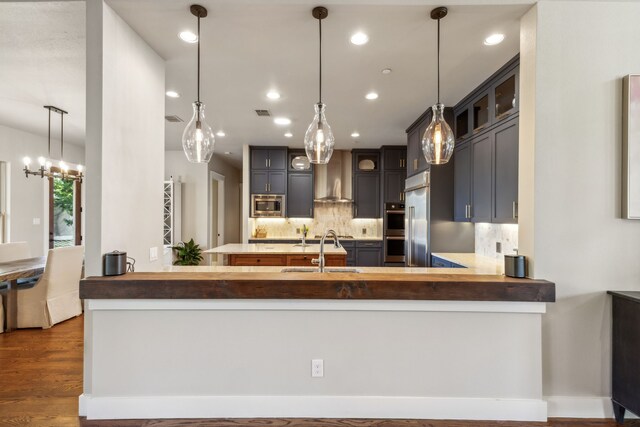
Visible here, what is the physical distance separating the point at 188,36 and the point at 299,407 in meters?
2.65

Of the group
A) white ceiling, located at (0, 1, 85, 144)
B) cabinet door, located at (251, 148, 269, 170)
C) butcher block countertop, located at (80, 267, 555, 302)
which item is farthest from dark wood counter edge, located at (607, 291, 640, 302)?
cabinet door, located at (251, 148, 269, 170)

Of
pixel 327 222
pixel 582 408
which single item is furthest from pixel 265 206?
pixel 582 408

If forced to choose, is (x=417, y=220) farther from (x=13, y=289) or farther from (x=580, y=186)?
(x=13, y=289)

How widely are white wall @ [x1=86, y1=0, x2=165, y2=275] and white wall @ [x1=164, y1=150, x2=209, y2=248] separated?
172 inches

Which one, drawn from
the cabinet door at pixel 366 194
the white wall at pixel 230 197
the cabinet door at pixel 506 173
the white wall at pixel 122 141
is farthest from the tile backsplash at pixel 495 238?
the white wall at pixel 230 197

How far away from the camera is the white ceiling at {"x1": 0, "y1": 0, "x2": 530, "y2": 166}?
2.18 meters

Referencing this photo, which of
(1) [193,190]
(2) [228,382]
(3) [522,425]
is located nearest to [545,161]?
(3) [522,425]

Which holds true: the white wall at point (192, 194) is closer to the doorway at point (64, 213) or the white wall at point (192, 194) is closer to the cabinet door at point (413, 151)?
the doorway at point (64, 213)

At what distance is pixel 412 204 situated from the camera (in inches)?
191

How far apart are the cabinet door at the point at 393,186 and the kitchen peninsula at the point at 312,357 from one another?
4.47m

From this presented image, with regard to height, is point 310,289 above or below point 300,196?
below

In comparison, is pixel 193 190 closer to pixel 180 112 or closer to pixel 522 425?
pixel 180 112

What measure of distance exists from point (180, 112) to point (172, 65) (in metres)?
1.45

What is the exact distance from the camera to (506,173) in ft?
9.82
